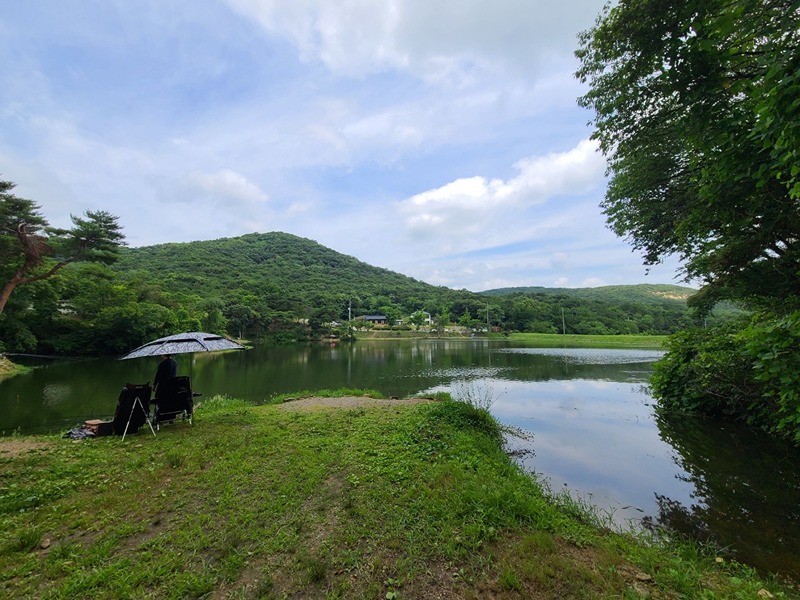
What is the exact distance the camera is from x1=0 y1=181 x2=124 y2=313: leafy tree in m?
13.1

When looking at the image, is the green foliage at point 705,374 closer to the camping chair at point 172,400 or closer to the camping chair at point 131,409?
the camping chair at point 172,400

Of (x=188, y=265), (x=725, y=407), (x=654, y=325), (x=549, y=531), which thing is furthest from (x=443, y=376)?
(x=188, y=265)

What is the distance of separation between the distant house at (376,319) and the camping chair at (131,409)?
70.5m

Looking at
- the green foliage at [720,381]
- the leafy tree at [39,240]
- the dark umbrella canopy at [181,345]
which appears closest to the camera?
the dark umbrella canopy at [181,345]

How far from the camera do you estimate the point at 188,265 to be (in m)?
76.9

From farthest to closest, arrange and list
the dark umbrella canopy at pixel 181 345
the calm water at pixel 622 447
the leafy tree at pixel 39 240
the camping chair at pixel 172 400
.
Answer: the leafy tree at pixel 39 240, the camping chair at pixel 172 400, the dark umbrella canopy at pixel 181 345, the calm water at pixel 622 447

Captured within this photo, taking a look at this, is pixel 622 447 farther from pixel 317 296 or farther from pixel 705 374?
pixel 317 296

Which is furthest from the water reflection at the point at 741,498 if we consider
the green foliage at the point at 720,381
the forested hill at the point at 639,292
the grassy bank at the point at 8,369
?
the forested hill at the point at 639,292

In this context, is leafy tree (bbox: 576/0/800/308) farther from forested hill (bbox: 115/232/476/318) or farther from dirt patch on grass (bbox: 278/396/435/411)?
forested hill (bbox: 115/232/476/318)

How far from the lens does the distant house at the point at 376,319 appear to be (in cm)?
7837

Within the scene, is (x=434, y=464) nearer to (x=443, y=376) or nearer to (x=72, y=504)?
(x=72, y=504)

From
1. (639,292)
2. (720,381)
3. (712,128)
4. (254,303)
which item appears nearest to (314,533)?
(712,128)

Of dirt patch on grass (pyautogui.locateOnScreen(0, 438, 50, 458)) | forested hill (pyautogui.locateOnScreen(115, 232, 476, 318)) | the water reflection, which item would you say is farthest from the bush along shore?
forested hill (pyautogui.locateOnScreen(115, 232, 476, 318))

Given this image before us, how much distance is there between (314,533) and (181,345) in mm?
5133
